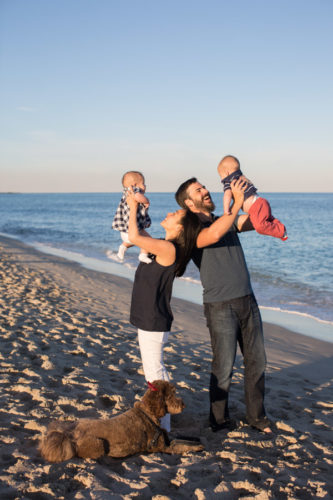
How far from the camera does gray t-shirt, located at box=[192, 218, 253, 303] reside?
135 inches

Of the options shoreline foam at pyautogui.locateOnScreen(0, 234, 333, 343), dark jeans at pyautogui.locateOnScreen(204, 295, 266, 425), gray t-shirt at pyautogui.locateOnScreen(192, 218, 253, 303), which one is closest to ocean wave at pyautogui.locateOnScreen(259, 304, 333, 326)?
shoreline foam at pyautogui.locateOnScreen(0, 234, 333, 343)

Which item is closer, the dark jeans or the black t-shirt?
the black t-shirt

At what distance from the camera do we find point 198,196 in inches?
128

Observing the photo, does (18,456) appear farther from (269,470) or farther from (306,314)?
(306,314)

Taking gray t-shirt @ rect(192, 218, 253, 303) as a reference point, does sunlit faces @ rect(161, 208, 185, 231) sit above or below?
above

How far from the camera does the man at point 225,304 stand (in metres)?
3.34

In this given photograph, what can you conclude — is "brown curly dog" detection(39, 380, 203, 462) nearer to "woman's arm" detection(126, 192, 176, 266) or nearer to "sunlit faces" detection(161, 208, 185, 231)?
"woman's arm" detection(126, 192, 176, 266)

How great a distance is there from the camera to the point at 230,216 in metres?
3.02

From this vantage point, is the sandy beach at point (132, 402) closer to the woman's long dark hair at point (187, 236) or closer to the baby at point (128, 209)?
the woman's long dark hair at point (187, 236)

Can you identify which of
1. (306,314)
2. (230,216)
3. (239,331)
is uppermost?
(230,216)

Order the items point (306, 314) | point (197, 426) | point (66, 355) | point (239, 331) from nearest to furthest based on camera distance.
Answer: point (239, 331) < point (197, 426) < point (66, 355) < point (306, 314)

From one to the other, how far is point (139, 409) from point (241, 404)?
164 centimetres

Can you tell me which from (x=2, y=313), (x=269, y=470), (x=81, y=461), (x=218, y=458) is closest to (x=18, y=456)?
(x=81, y=461)

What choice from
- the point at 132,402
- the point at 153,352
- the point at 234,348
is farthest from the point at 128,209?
the point at 132,402
